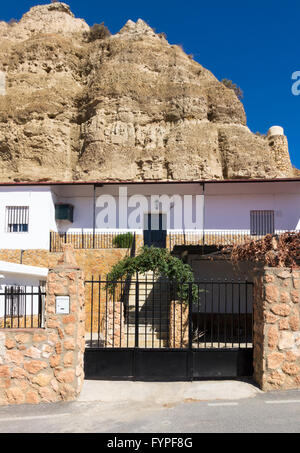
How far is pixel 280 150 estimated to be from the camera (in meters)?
32.8

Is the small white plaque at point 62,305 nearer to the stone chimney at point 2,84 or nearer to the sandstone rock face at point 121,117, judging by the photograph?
the sandstone rock face at point 121,117

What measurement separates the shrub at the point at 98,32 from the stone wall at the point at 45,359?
3512cm

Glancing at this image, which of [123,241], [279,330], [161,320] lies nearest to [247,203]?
[123,241]

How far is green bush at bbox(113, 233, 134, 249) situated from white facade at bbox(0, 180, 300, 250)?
159cm

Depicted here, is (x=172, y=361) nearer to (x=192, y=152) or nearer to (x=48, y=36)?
(x=192, y=152)

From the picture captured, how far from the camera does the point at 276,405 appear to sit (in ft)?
21.5

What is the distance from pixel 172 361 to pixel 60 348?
2266mm

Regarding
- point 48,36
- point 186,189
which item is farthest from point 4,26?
point 186,189

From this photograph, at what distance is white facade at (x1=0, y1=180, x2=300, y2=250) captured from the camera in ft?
60.6

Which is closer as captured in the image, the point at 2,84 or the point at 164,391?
the point at 164,391

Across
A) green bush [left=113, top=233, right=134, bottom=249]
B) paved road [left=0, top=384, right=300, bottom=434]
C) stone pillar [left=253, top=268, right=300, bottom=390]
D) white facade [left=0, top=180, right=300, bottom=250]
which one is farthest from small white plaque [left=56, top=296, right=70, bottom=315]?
white facade [left=0, top=180, right=300, bottom=250]

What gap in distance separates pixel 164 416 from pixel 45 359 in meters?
2.20

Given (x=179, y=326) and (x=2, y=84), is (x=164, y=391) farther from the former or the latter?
(x=2, y=84)

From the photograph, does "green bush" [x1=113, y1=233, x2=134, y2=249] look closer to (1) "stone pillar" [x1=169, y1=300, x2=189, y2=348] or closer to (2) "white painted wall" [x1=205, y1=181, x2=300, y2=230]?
(2) "white painted wall" [x1=205, y1=181, x2=300, y2=230]
